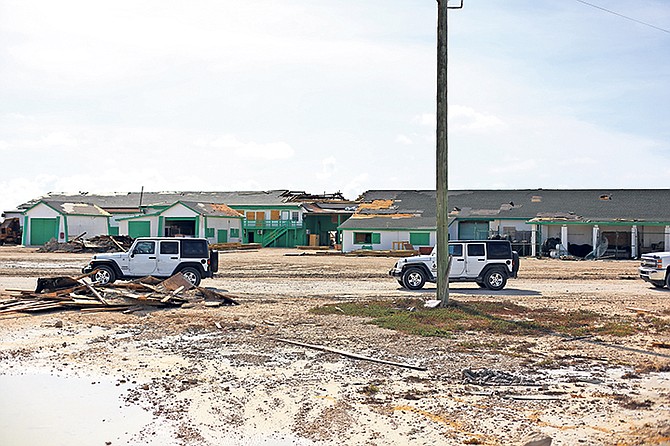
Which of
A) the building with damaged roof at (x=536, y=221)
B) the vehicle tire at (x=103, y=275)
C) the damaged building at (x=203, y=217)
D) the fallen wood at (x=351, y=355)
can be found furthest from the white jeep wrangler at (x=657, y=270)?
the damaged building at (x=203, y=217)

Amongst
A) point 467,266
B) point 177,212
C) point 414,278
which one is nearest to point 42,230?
point 177,212

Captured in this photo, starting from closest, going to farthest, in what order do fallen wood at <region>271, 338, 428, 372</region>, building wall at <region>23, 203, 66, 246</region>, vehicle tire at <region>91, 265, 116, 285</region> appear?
fallen wood at <region>271, 338, 428, 372</region> < vehicle tire at <region>91, 265, 116, 285</region> < building wall at <region>23, 203, 66, 246</region>

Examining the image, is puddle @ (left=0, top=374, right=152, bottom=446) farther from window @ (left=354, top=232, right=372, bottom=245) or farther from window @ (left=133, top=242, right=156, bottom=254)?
window @ (left=354, top=232, right=372, bottom=245)

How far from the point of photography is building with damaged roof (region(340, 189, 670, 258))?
52.0 meters

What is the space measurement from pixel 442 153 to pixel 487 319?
4.46m

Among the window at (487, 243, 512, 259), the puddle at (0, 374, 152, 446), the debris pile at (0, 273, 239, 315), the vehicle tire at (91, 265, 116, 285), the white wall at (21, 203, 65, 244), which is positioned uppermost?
the white wall at (21, 203, 65, 244)

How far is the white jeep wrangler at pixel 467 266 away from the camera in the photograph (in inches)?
933

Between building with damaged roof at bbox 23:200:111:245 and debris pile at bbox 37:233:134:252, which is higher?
building with damaged roof at bbox 23:200:111:245

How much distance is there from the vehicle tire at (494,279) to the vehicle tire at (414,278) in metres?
2.11

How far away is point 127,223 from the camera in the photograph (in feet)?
217

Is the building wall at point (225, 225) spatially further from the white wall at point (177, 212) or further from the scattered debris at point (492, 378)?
the scattered debris at point (492, 378)

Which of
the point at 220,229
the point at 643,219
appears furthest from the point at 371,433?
the point at 220,229

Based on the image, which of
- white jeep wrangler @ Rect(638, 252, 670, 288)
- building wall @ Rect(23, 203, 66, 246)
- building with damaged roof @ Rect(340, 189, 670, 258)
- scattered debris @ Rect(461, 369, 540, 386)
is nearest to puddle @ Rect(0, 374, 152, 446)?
scattered debris @ Rect(461, 369, 540, 386)

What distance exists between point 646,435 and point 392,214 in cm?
5302
